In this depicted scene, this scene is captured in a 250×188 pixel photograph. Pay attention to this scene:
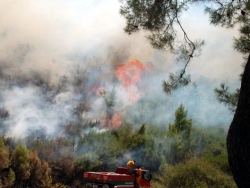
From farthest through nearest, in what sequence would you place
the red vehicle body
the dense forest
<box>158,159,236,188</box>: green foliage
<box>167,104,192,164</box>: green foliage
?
1. <box>167,104,192,164</box>: green foliage
2. the dense forest
3. <box>158,159,236,188</box>: green foliage
4. the red vehicle body

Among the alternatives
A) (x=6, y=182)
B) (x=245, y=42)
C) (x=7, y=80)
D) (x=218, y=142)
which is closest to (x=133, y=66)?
(x=218, y=142)

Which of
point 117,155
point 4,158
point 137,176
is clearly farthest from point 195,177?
point 4,158

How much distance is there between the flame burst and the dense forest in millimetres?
4508

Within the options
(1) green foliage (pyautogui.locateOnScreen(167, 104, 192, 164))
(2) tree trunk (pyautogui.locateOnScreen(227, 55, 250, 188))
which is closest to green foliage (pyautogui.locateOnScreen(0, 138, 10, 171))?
(2) tree trunk (pyautogui.locateOnScreen(227, 55, 250, 188))

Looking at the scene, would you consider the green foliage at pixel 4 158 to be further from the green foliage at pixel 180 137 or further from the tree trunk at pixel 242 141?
the green foliage at pixel 180 137

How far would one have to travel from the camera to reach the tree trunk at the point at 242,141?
334 centimetres

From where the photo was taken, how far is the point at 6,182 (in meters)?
14.5

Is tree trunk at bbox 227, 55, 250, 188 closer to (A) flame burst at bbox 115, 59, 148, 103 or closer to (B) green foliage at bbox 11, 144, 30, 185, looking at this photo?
(B) green foliage at bbox 11, 144, 30, 185

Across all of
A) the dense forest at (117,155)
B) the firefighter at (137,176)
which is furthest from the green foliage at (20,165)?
the firefighter at (137,176)

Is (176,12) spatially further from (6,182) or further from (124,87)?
(124,87)

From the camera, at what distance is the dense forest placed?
51.2 ft

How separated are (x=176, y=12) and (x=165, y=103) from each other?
3080cm

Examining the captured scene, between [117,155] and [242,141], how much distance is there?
19444mm

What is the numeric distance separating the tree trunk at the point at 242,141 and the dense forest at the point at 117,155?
1214cm
